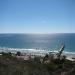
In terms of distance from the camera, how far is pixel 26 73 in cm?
700

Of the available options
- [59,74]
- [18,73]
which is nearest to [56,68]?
[59,74]

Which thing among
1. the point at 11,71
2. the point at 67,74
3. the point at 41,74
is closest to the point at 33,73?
the point at 41,74

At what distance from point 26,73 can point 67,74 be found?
7.56ft

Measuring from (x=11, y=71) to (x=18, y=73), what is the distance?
306 millimetres

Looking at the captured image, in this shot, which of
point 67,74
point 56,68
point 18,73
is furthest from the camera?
point 56,68

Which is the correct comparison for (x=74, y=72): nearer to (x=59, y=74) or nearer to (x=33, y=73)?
(x=59, y=74)

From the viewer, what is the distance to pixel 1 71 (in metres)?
6.94

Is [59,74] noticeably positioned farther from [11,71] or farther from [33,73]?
[11,71]

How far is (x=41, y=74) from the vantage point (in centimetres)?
736

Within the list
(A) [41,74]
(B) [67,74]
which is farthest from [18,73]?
(B) [67,74]

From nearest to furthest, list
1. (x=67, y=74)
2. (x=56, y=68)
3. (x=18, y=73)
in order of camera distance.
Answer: (x=18, y=73)
(x=67, y=74)
(x=56, y=68)

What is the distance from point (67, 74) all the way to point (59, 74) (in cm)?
47

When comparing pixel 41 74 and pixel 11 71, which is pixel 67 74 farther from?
pixel 11 71

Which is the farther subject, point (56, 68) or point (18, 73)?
point (56, 68)
